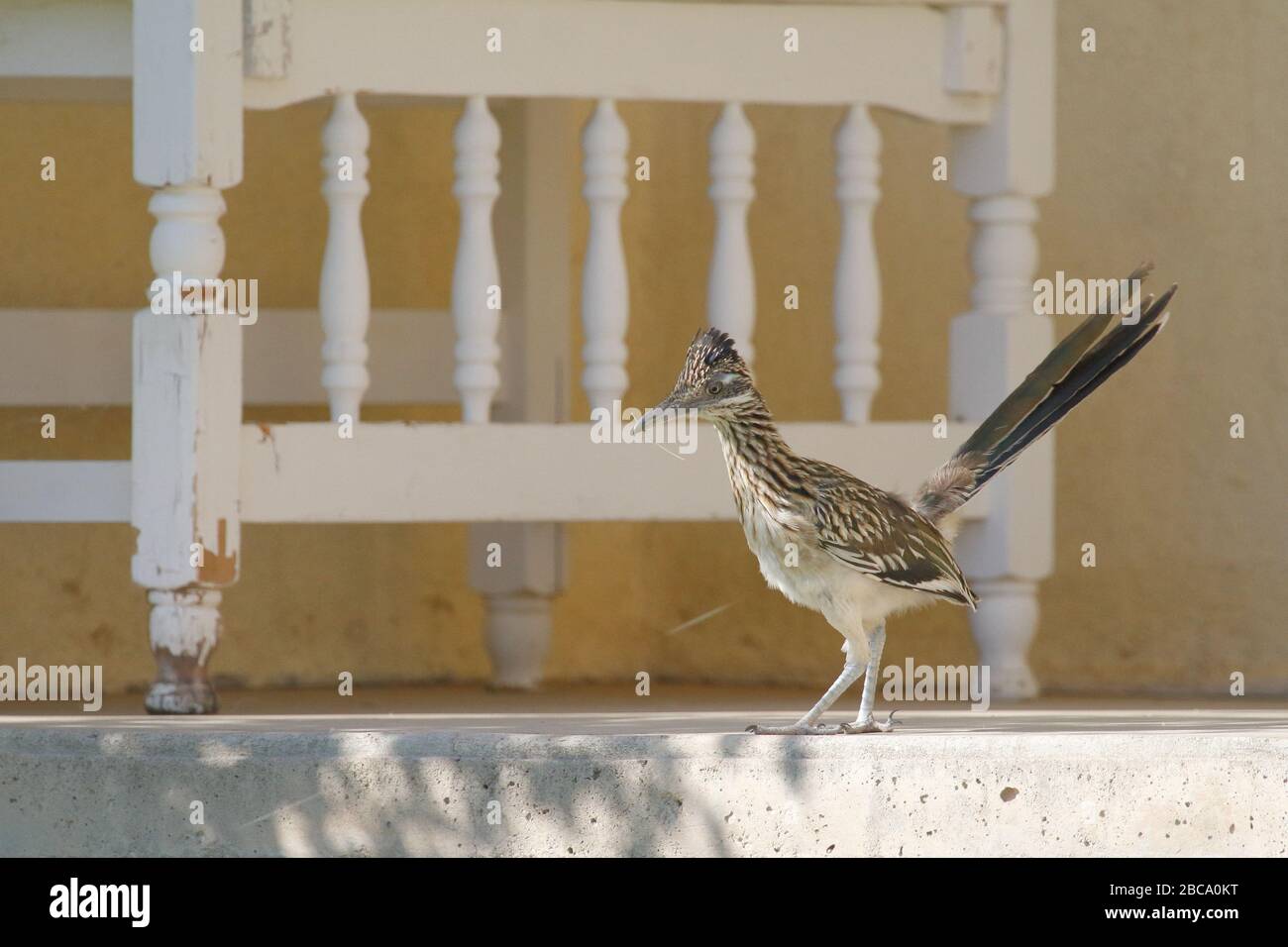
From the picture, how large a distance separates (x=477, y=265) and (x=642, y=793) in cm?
182

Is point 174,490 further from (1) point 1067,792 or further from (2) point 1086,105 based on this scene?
(2) point 1086,105

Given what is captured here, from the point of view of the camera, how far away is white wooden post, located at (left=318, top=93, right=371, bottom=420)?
4961mm

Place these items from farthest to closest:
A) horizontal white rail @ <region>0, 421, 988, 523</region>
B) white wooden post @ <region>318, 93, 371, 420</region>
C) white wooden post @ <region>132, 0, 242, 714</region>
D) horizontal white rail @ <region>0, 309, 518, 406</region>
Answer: horizontal white rail @ <region>0, 309, 518, 406</region> → white wooden post @ <region>318, 93, 371, 420</region> → horizontal white rail @ <region>0, 421, 988, 523</region> → white wooden post @ <region>132, 0, 242, 714</region>

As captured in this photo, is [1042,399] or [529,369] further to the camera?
[529,369]

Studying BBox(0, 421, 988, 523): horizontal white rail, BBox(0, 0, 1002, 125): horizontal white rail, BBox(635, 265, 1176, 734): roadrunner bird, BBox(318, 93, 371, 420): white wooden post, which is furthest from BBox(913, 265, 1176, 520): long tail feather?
BBox(318, 93, 371, 420): white wooden post

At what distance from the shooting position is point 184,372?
468 centimetres

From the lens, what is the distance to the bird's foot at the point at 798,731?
3834 mm

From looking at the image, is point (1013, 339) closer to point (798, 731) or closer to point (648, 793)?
point (798, 731)

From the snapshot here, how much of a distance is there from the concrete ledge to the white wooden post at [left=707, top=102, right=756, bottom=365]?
1.66 meters

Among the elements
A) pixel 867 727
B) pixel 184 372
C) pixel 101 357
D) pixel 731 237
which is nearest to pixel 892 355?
pixel 731 237

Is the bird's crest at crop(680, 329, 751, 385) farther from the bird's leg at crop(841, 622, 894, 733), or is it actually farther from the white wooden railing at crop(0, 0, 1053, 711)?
the white wooden railing at crop(0, 0, 1053, 711)

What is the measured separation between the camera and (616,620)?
701 centimetres

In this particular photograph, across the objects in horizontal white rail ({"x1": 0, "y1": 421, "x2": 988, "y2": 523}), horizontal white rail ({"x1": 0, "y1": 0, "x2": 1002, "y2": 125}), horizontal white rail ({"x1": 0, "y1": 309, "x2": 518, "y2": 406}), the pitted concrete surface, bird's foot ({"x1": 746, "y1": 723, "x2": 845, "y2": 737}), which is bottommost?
the pitted concrete surface

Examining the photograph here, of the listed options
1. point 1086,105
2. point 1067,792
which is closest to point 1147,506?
point 1086,105
